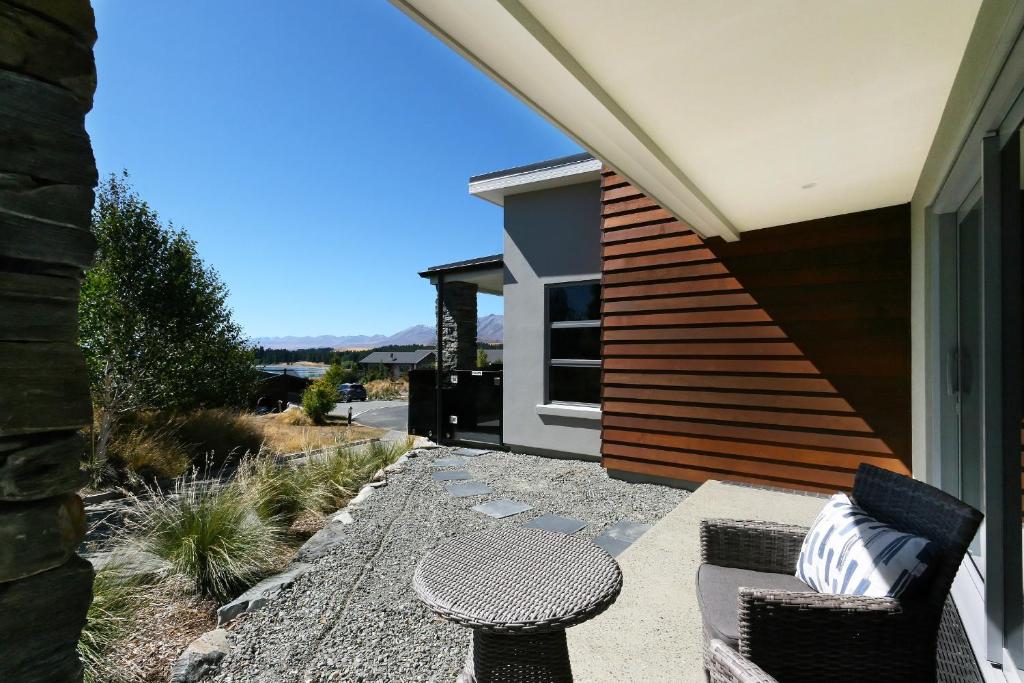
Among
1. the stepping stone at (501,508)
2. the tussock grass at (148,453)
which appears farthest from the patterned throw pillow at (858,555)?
the tussock grass at (148,453)

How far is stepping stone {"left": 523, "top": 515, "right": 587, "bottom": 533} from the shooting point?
361cm

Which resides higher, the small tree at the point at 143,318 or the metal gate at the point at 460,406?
the small tree at the point at 143,318

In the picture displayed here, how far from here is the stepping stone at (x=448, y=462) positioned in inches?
230

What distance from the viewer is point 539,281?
638 cm

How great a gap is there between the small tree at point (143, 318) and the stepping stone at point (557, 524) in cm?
646

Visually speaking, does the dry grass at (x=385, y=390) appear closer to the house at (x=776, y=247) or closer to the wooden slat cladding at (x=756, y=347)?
the house at (x=776, y=247)

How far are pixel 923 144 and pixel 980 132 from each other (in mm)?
1235

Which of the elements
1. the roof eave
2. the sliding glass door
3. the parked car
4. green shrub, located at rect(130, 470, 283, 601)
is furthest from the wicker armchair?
the parked car

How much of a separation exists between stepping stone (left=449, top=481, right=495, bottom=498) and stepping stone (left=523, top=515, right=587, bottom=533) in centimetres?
93

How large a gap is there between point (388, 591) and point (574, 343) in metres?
3.94

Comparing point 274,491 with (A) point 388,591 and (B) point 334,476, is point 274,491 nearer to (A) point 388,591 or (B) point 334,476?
(B) point 334,476

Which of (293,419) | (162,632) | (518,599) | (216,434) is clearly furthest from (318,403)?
(518,599)

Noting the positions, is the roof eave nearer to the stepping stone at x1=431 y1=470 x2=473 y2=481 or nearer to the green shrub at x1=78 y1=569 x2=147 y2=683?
the stepping stone at x1=431 y1=470 x2=473 y2=481

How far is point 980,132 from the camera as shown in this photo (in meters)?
1.65
